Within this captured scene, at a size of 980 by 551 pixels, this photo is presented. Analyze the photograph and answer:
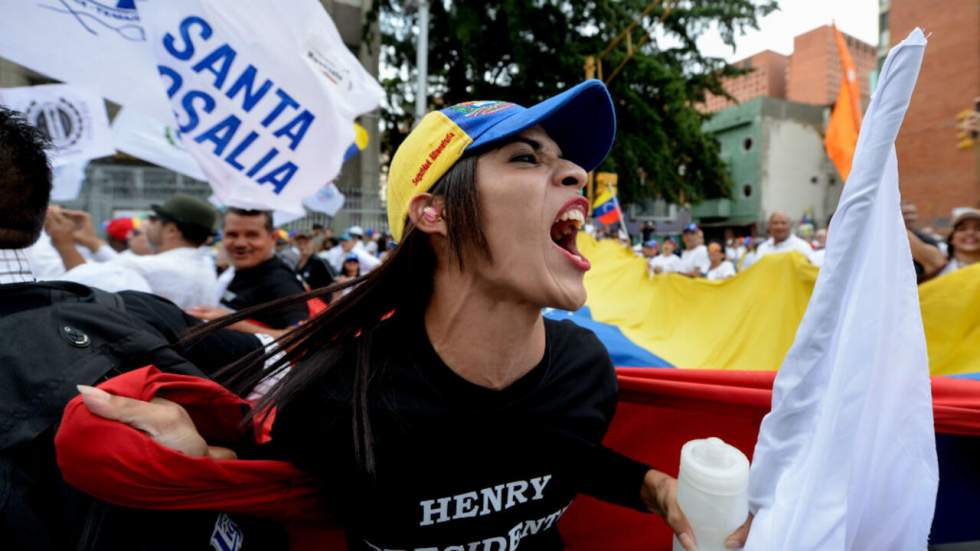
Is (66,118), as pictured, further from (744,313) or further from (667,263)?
(667,263)

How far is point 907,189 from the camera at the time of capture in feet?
82.8

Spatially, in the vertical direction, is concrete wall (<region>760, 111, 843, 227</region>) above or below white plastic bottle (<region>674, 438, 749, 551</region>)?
above

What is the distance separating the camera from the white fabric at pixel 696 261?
34.9ft

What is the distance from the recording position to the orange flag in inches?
142

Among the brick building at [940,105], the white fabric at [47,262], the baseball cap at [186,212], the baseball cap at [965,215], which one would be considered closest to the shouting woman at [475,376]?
the white fabric at [47,262]

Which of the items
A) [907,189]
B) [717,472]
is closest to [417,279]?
[717,472]

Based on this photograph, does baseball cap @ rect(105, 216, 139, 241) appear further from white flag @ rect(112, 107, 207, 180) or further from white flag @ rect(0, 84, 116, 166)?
white flag @ rect(0, 84, 116, 166)

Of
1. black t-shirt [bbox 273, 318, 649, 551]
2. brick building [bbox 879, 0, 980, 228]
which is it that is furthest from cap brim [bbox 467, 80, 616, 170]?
brick building [bbox 879, 0, 980, 228]

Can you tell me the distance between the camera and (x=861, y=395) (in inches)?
40.8

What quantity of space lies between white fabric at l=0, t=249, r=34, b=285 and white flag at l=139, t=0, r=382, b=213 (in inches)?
55.0

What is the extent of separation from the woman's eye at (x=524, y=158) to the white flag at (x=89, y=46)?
224 cm

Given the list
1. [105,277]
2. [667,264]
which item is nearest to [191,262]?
[105,277]

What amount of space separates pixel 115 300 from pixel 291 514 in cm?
70

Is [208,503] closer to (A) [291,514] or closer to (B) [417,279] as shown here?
(A) [291,514]
